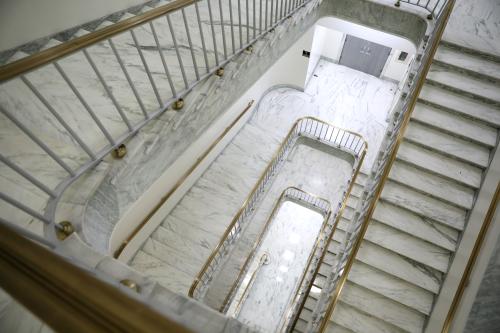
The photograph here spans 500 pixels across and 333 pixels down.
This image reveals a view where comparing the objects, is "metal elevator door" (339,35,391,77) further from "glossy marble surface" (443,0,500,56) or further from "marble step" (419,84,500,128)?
"marble step" (419,84,500,128)

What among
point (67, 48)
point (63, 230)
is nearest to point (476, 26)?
point (67, 48)

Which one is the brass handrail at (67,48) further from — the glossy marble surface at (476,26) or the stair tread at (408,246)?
the glossy marble surface at (476,26)

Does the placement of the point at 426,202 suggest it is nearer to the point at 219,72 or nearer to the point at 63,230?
the point at 219,72

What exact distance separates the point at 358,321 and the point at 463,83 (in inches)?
175

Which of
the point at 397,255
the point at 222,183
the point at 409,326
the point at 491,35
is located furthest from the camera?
the point at 222,183

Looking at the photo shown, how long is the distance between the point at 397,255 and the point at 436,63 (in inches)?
140

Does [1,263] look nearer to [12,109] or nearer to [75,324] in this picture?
[75,324]

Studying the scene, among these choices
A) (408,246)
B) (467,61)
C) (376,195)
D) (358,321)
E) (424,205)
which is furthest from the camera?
(467,61)

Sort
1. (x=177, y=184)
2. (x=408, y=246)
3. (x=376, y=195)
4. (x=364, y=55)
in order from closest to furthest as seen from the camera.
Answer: (x=376, y=195) → (x=408, y=246) → (x=177, y=184) → (x=364, y=55)

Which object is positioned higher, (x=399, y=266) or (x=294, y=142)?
(x=294, y=142)

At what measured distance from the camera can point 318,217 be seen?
39.0 feet

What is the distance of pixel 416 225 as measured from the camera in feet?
16.2

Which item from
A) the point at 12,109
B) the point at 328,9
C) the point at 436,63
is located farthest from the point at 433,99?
the point at 12,109

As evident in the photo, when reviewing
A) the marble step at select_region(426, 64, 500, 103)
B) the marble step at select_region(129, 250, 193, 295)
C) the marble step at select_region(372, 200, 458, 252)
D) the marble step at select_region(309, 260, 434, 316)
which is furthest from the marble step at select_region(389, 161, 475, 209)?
the marble step at select_region(129, 250, 193, 295)
